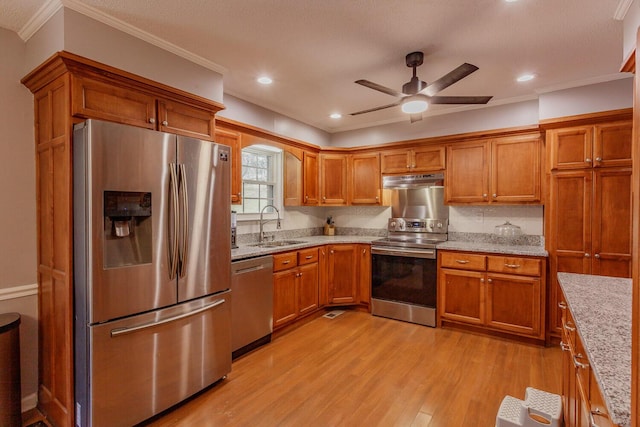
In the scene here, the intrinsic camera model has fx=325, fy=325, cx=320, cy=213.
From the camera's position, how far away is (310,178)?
4555mm

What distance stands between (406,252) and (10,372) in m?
3.52

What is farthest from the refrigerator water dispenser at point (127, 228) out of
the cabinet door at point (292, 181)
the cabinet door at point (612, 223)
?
the cabinet door at point (612, 223)

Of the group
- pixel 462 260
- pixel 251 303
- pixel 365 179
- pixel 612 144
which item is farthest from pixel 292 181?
pixel 612 144

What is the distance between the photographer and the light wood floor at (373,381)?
216 centimetres

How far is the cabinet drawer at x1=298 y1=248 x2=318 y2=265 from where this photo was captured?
3740mm

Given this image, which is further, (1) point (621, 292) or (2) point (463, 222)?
(2) point (463, 222)

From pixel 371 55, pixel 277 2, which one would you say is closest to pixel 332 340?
pixel 371 55

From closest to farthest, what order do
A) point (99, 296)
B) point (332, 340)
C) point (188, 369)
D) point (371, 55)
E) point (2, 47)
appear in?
point (99, 296) < point (2, 47) < point (188, 369) < point (371, 55) < point (332, 340)

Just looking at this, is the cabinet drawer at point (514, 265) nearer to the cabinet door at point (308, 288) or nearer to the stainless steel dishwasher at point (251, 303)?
the cabinet door at point (308, 288)

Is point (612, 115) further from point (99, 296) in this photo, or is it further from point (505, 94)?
point (99, 296)

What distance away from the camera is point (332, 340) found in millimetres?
3391

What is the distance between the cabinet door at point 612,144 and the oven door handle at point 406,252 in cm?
174

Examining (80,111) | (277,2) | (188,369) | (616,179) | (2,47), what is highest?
(277,2)

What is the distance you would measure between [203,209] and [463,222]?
326 cm
